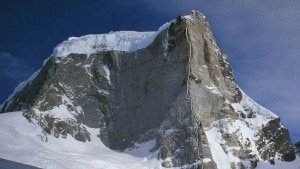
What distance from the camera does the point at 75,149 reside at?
168 ft

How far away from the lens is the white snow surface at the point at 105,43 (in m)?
62.5

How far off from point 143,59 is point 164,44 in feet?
13.1

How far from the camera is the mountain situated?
47.7 meters

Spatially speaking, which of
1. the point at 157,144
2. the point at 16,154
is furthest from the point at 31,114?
the point at 157,144

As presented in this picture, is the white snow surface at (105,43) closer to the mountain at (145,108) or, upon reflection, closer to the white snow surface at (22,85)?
the mountain at (145,108)

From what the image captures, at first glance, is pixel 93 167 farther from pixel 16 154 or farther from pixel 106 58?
pixel 106 58

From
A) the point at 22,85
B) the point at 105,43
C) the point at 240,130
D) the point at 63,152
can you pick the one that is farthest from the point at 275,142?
the point at 22,85

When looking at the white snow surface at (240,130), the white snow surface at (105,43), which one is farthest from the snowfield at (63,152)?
the white snow surface at (105,43)

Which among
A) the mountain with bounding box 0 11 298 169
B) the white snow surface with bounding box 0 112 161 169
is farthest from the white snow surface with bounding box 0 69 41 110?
the white snow surface with bounding box 0 112 161 169

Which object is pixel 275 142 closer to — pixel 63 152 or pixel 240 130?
pixel 240 130

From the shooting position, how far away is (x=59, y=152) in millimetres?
46906

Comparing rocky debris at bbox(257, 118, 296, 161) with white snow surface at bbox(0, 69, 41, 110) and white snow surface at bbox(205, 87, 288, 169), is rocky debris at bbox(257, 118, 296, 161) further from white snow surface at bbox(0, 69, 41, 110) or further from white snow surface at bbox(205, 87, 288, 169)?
white snow surface at bbox(0, 69, 41, 110)

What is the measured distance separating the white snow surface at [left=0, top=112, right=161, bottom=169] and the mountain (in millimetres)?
137

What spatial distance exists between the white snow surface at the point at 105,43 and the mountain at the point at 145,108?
158mm
